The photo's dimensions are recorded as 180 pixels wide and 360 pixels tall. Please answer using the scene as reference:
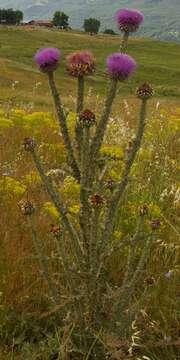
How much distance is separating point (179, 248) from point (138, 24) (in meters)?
2.27

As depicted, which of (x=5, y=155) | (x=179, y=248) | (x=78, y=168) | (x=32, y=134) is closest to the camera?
(x=78, y=168)

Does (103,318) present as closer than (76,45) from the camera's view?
Yes

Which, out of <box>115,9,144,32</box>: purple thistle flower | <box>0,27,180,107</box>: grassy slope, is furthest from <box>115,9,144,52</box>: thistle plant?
<box>0,27,180,107</box>: grassy slope

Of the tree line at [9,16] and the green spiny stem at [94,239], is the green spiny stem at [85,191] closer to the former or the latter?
the green spiny stem at [94,239]

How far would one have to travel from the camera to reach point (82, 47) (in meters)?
76.3

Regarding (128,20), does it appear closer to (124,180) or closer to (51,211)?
(124,180)

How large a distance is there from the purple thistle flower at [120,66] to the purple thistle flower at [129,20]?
0.70 feet

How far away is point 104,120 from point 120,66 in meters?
0.30

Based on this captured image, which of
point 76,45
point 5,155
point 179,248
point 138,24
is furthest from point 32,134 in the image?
point 76,45

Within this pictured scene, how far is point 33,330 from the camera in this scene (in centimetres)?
350

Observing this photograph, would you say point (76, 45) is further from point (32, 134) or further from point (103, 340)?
point (103, 340)

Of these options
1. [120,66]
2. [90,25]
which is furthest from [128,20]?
[90,25]

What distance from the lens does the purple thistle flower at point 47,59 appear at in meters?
2.57

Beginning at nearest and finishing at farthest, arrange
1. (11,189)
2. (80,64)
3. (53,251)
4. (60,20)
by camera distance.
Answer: (80,64) → (53,251) → (11,189) → (60,20)
